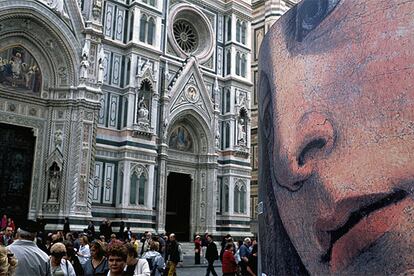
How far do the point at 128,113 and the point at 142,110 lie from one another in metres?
0.81

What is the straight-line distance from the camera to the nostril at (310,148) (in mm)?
6391

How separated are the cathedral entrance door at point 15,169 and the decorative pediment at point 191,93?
8.33 meters

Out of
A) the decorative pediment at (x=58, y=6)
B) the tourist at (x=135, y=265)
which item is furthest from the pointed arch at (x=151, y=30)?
the tourist at (x=135, y=265)

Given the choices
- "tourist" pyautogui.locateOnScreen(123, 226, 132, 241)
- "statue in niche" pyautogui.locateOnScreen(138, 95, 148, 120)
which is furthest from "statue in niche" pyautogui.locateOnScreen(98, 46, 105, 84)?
"tourist" pyautogui.locateOnScreen(123, 226, 132, 241)

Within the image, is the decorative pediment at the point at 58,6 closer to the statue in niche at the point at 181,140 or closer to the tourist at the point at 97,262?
the statue in niche at the point at 181,140

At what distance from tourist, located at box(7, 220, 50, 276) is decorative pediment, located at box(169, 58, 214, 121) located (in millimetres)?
21494

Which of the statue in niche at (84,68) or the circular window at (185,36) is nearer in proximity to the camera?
the statue in niche at (84,68)

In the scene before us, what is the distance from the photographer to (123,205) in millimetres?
23328

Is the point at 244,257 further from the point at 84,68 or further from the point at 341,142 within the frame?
the point at 84,68

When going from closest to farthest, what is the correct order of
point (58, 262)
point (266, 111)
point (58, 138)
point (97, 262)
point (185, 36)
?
point (58, 262), point (97, 262), point (266, 111), point (58, 138), point (185, 36)

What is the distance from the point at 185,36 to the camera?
98.2 ft

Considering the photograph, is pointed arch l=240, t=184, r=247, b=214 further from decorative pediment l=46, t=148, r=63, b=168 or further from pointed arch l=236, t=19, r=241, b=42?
decorative pediment l=46, t=148, r=63, b=168

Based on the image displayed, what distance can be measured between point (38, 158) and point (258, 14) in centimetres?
2312

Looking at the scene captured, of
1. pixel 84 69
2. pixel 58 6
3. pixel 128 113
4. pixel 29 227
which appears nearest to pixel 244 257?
pixel 29 227
